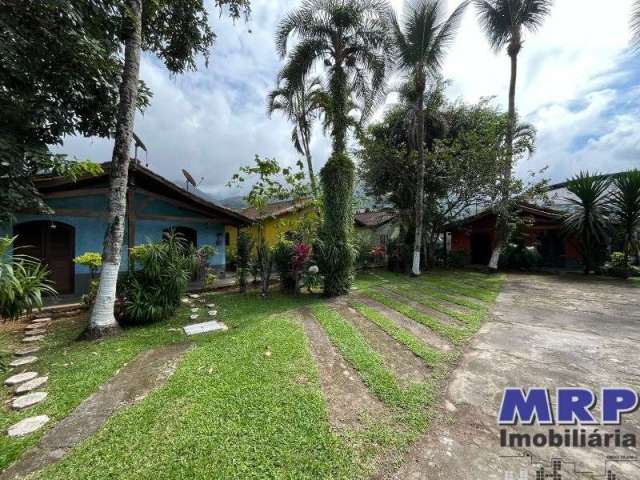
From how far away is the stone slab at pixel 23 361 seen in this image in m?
3.45

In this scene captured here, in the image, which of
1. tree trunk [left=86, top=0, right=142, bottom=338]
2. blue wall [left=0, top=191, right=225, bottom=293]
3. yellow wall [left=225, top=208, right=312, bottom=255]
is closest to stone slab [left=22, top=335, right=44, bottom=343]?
tree trunk [left=86, top=0, right=142, bottom=338]

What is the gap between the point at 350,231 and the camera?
752 centimetres

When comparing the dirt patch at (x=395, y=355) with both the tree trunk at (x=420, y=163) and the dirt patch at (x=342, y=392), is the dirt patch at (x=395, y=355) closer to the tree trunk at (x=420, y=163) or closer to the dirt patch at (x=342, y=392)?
the dirt patch at (x=342, y=392)

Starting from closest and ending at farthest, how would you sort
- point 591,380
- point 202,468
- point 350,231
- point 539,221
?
point 202,468 < point 591,380 < point 350,231 < point 539,221

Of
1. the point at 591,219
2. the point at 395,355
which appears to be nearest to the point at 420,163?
the point at 591,219

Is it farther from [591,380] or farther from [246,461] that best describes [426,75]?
[246,461]

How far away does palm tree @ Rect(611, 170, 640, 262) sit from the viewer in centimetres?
957

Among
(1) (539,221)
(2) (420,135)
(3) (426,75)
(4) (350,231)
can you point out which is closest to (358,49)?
(3) (426,75)

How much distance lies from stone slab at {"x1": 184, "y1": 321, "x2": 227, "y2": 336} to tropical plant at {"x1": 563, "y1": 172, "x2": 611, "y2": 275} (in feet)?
46.4

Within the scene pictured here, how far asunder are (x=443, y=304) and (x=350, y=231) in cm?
316

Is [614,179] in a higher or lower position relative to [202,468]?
higher

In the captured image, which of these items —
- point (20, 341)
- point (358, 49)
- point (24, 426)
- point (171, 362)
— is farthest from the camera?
point (358, 49)

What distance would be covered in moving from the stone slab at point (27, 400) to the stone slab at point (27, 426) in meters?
0.33

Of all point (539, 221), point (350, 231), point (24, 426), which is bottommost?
point (24, 426)
